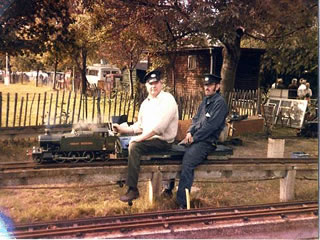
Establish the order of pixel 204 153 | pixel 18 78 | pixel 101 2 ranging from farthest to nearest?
pixel 18 78 → pixel 101 2 → pixel 204 153

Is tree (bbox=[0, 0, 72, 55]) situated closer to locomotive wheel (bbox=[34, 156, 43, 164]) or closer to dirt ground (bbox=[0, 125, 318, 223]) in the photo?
dirt ground (bbox=[0, 125, 318, 223])

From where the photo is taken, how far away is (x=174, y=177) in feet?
14.3

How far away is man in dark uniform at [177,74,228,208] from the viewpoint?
414 cm

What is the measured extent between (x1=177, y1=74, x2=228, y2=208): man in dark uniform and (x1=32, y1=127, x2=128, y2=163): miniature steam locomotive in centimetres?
89

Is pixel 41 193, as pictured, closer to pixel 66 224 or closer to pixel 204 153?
pixel 66 224

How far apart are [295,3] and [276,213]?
13.5 feet

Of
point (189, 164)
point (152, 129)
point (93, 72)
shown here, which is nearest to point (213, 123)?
point (189, 164)

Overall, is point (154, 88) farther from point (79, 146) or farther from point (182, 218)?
point (182, 218)

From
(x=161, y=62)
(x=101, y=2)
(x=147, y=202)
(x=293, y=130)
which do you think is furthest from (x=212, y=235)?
(x=293, y=130)

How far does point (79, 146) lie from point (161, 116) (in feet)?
4.38

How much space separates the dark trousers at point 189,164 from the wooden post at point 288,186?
1.47 m

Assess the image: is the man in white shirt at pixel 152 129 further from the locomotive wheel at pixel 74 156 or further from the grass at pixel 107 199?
the locomotive wheel at pixel 74 156

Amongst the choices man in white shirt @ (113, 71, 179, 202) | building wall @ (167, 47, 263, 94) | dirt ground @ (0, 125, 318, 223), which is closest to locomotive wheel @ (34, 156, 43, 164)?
dirt ground @ (0, 125, 318, 223)

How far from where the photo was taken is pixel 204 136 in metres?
4.17
